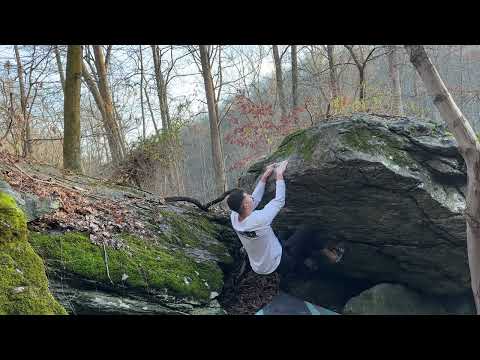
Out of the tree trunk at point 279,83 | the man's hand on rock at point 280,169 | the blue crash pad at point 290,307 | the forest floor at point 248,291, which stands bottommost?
the blue crash pad at point 290,307

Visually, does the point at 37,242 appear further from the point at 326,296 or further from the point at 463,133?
the point at 463,133

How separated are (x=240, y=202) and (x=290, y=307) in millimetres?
1843

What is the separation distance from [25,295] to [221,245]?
328cm

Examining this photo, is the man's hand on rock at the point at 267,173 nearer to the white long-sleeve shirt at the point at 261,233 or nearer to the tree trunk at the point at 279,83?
the white long-sleeve shirt at the point at 261,233

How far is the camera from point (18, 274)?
330 cm

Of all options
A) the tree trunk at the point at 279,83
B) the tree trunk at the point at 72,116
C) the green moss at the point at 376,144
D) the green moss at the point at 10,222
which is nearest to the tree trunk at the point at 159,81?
the tree trunk at the point at 279,83

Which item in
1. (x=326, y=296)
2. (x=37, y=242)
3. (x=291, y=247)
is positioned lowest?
(x=326, y=296)

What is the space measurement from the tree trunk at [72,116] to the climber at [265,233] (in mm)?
4495

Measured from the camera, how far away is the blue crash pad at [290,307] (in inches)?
225

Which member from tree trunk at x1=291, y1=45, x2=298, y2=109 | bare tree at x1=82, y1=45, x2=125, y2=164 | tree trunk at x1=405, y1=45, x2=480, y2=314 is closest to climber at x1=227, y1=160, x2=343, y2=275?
tree trunk at x1=405, y1=45, x2=480, y2=314
